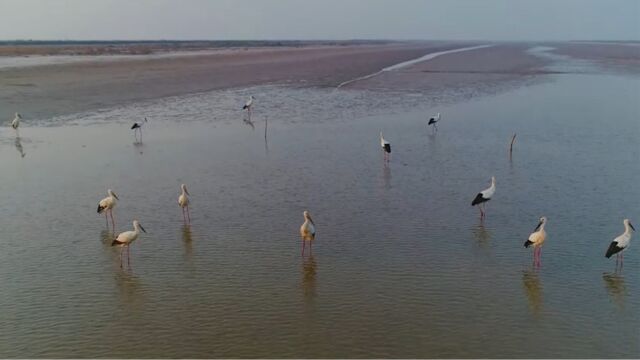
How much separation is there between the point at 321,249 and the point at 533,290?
3694 millimetres

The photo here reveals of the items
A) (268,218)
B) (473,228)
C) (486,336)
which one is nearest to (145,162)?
(268,218)

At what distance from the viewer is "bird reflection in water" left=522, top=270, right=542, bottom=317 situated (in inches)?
340

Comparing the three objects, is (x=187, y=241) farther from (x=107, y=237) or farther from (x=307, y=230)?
(x=307, y=230)

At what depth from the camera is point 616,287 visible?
930 cm

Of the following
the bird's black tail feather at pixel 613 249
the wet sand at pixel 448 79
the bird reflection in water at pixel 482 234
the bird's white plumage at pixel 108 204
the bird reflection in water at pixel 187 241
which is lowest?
the bird reflection in water at pixel 482 234

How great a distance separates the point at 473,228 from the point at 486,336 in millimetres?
4216

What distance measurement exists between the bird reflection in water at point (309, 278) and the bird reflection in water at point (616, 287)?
4529mm

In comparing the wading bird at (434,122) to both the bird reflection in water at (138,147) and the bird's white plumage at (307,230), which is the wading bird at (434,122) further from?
the bird's white plumage at (307,230)

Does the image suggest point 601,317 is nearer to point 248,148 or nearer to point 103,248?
point 103,248

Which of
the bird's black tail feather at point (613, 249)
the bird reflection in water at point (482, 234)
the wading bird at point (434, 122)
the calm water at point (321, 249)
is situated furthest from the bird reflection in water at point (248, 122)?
the bird's black tail feather at point (613, 249)

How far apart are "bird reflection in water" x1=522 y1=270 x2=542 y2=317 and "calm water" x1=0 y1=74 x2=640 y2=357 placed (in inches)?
1.2

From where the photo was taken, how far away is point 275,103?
30.6m

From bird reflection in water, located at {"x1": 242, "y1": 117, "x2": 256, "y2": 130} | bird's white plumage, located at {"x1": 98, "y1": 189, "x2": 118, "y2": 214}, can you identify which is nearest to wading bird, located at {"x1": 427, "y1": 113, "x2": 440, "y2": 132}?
bird reflection in water, located at {"x1": 242, "y1": 117, "x2": 256, "y2": 130}

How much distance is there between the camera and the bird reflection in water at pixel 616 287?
29.2ft
